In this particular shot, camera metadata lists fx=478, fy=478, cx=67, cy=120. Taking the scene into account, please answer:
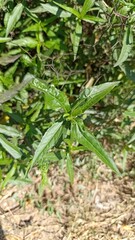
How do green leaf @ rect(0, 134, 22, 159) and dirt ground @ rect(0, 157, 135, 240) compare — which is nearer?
green leaf @ rect(0, 134, 22, 159)

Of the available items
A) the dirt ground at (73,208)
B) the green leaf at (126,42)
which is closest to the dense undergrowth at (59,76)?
the green leaf at (126,42)

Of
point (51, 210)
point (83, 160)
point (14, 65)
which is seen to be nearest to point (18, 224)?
point (51, 210)

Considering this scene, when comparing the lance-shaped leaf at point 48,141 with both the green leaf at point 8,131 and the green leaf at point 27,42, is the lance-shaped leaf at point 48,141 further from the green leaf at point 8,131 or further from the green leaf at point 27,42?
the green leaf at point 27,42

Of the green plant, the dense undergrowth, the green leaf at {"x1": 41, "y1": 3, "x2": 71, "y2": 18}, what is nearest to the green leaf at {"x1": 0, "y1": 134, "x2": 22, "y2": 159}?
the dense undergrowth

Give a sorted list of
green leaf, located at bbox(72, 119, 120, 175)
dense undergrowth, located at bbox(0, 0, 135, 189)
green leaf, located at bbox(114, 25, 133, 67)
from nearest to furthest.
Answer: green leaf, located at bbox(72, 119, 120, 175) → dense undergrowth, located at bbox(0, 0, 135, 189) → green leaf, located at bbox(114, 25, 133, 67)

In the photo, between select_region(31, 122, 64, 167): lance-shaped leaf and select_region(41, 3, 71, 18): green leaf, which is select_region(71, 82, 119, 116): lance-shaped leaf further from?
select_region(41, 3, 71, 18): green leaf

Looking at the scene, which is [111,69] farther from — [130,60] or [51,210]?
[51,210]

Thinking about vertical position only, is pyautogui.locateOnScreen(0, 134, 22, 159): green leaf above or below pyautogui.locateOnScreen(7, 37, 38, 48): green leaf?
below
